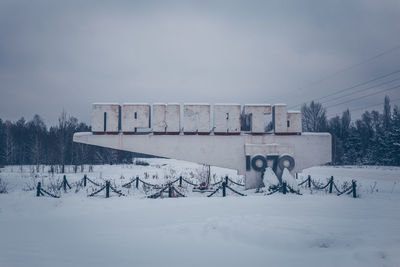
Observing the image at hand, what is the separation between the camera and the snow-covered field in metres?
4.94

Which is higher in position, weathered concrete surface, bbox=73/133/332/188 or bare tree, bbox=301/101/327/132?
bare tree, bbox=301/101/327/132

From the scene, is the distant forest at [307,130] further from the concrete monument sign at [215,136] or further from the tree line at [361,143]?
the concrete monument sign at [215,136]

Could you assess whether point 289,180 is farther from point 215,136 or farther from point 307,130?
point 307,130

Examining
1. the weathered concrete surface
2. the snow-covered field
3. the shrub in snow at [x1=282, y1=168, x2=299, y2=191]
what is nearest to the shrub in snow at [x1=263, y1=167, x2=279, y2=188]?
the shrub in snow at [x1=282, y1=168, x2=299, y2=191]

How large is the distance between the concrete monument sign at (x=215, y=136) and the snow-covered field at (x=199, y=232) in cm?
255

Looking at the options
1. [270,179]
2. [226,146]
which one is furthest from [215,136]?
[270,179]

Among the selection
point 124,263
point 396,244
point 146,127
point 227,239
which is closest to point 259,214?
point 227,239

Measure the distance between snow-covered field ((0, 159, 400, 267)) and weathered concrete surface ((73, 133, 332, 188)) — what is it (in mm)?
2509

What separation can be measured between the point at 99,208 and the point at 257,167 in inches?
302

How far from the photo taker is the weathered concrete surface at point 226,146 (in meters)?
11.2

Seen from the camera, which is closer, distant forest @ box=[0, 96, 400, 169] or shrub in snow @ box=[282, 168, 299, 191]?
shrub in snow @ box=[282, 168, 299, 191]

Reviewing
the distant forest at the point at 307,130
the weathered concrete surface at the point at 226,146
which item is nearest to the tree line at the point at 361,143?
the distant forest at the point at 307,130

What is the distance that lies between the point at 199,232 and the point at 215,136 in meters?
5.99

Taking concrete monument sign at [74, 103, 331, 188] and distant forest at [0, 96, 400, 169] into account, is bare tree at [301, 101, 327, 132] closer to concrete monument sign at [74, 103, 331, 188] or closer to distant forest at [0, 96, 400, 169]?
distant forest at [0, 96, 400, 169]
